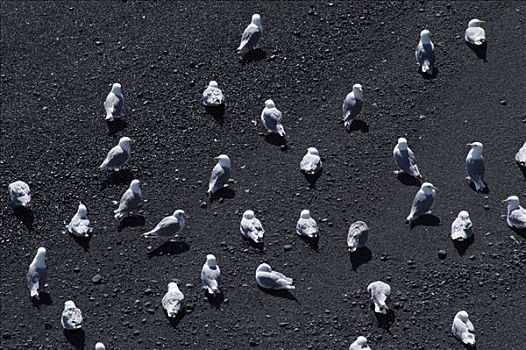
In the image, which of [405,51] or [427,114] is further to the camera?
[405,51]

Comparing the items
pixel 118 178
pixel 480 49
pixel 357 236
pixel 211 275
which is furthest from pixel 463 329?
pixel 480 49

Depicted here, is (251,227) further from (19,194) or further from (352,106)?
(19,194)

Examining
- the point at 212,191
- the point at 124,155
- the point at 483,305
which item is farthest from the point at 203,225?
the point at 483,305

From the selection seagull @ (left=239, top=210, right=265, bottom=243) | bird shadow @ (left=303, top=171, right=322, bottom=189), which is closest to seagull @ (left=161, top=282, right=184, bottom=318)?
seagull @ (left=239, top=210, right=265, bottom=243)

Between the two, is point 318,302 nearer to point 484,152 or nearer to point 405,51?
point 484,152

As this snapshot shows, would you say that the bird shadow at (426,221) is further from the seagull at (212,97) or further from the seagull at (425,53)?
the seagull at (212,97)

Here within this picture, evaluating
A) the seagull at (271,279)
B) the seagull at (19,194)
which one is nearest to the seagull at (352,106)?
the seagull at (271,279)

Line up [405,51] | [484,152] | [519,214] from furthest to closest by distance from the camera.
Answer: [405,51] < [484,152] < [519,214]
